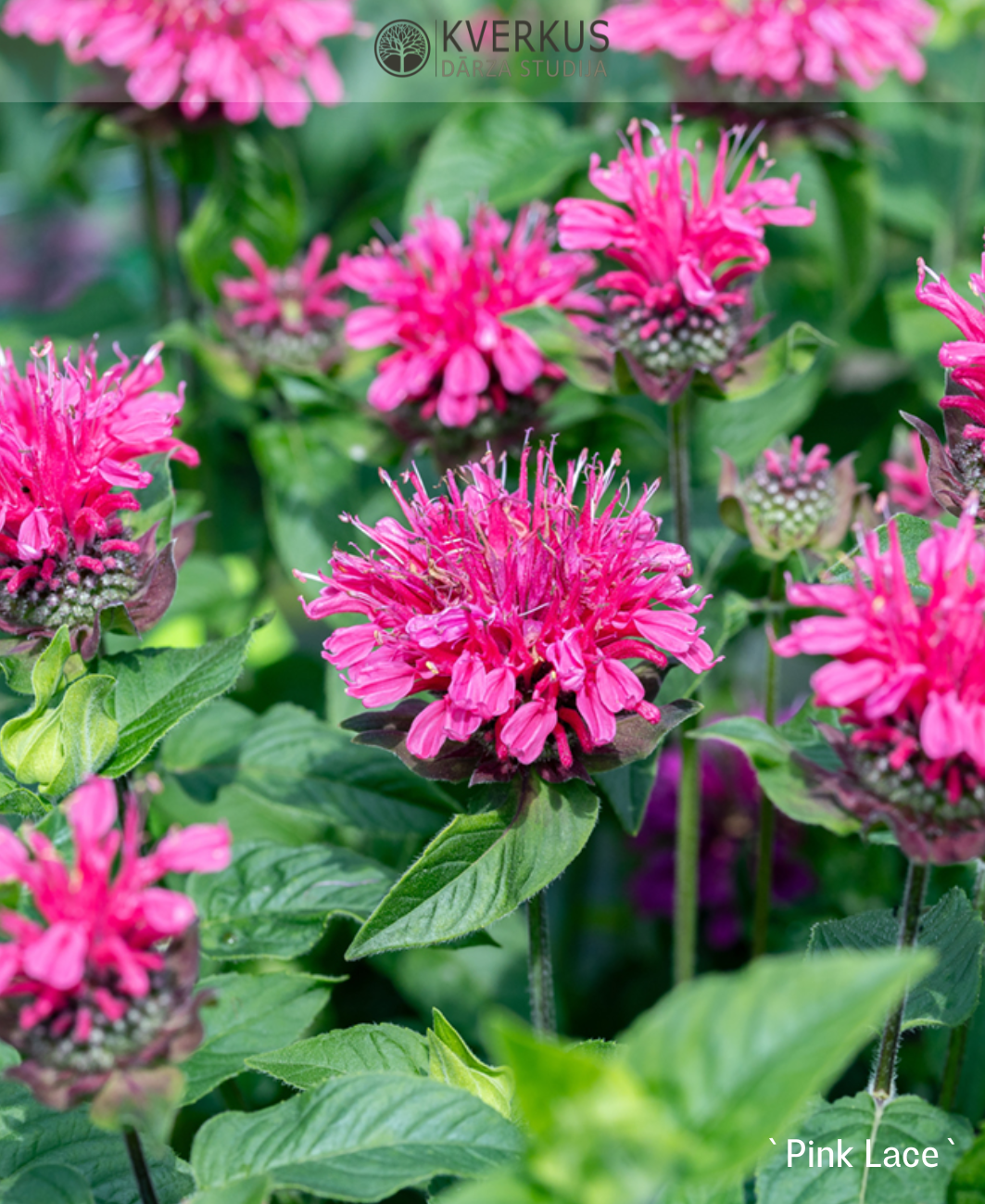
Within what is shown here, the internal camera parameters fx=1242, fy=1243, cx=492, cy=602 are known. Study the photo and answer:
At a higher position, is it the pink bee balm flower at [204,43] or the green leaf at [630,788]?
the pink bee balm flower at [204,43]

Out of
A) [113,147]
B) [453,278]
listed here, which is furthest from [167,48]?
[453,278]

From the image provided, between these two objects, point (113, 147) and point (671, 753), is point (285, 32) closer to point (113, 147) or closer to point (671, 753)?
point (113, 147)

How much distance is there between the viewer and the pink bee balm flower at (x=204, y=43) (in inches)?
61.8

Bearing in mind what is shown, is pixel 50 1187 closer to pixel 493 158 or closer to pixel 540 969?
pixel 540 969

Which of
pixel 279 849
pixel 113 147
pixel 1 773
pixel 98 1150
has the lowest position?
pixel 98 1150

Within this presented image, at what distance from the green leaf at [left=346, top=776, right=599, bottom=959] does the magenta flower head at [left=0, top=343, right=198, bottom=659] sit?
34 cm

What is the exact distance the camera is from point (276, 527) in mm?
1530

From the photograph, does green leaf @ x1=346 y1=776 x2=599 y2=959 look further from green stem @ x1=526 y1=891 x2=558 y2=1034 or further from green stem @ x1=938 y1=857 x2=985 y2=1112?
green stem @ x1=938 y1=857 x2=985 y2=1112

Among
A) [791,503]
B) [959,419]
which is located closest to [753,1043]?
[959,419]

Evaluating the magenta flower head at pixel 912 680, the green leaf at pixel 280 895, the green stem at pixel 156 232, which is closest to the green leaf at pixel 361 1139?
the green leaf at pixel 280 895

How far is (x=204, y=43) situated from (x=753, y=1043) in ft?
4.77

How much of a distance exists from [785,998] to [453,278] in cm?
95

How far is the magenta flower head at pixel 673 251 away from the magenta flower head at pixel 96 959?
2.11ft

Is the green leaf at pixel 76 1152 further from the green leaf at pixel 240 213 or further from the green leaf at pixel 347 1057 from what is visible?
the green leaf at pixel 240 213
